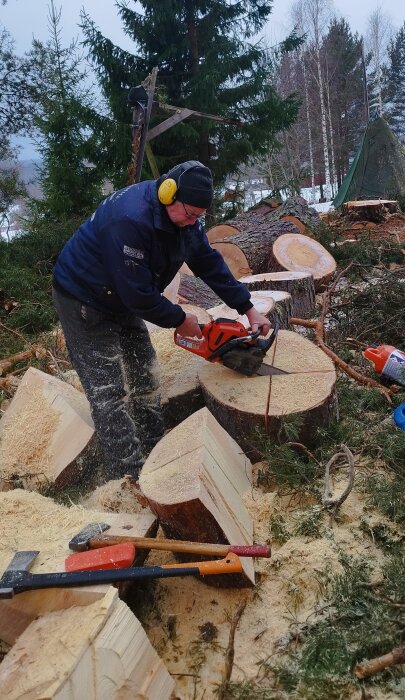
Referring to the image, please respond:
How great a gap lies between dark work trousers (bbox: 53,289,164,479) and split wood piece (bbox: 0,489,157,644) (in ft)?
1.95

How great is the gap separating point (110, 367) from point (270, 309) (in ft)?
4.73

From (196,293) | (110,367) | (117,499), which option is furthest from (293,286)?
(117,499)

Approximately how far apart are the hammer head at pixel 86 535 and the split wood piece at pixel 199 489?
221 millimetres

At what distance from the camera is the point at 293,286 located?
530cm

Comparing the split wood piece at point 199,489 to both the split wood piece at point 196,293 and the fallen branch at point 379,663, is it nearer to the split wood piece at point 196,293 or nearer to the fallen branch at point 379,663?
the fallen branch at point 379,663

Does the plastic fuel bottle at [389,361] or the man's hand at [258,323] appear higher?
the man's hand at [258,323]

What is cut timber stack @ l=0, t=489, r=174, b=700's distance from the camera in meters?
1.50

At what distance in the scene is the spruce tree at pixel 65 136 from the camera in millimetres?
11445

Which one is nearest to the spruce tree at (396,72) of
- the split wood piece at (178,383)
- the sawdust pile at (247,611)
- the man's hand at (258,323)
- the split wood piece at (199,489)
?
the split wood piece at (178,383)

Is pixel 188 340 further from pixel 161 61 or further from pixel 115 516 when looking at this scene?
pixel 161 61

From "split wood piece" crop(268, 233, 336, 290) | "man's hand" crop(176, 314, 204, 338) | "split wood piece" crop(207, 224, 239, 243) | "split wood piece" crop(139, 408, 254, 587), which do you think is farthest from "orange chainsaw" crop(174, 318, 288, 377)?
"split wood piece" crop(207, 224, 239, 243)

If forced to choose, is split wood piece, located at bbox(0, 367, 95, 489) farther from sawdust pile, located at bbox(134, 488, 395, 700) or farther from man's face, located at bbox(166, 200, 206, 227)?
man's face, located at bbox(166, 200, 206, 227)

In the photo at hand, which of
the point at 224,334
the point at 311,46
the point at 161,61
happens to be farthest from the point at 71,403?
the point at 311,46

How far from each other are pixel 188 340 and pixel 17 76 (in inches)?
436
